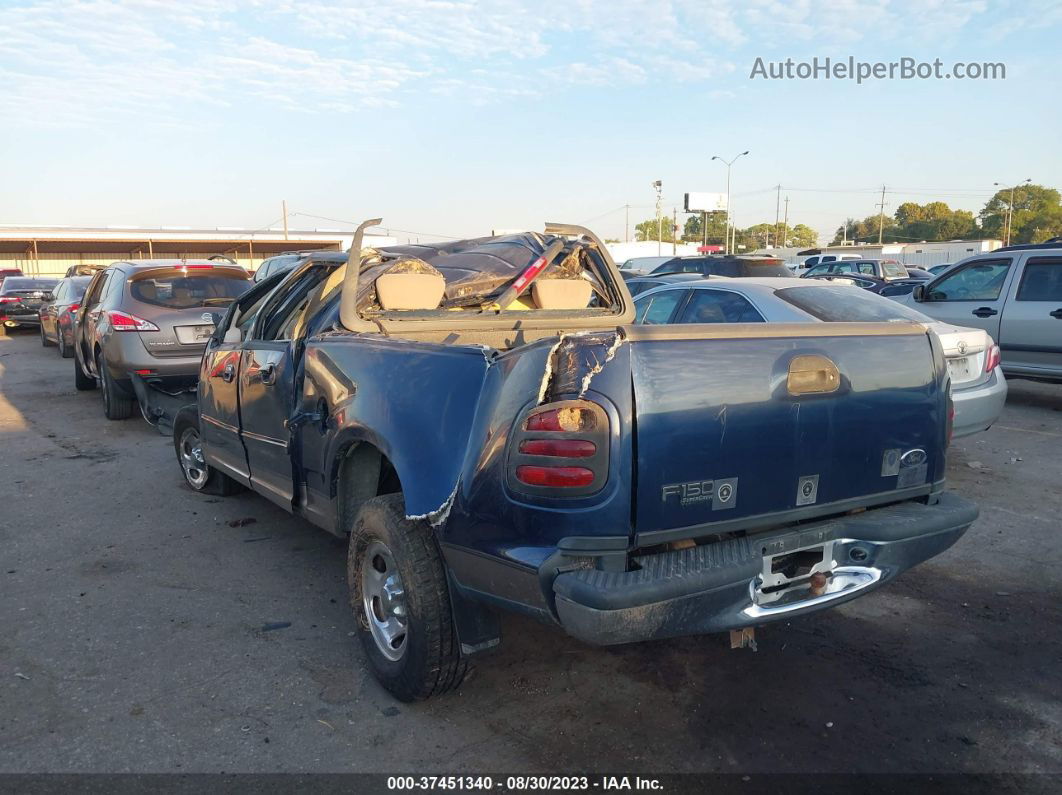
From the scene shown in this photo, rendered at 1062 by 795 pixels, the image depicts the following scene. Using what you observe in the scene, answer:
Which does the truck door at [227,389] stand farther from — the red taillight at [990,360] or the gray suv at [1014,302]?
the gray suv at [1014,302]

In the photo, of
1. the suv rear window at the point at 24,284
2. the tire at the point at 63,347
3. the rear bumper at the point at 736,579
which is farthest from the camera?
the suv rear window at the point at 24,284

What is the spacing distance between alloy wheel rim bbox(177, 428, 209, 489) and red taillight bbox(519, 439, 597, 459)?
4.25 m

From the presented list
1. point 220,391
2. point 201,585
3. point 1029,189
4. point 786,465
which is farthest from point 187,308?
point 1029,189

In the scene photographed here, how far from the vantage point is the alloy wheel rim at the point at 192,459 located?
6238mm

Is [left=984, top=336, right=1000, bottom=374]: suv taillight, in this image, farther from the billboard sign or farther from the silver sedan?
the billboard sign

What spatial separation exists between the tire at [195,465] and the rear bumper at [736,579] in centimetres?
421

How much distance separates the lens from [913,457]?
3.33 metres

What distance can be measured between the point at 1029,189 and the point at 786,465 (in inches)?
4565

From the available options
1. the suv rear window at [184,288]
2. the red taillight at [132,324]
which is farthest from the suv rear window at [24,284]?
the red taillight at [132,324]

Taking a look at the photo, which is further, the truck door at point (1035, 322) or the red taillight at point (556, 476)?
the truck door at point (1035, 322)

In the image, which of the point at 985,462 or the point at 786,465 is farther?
the point at 985,462

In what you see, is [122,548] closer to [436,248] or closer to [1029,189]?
[436,248]

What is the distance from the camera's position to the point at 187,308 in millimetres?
8977

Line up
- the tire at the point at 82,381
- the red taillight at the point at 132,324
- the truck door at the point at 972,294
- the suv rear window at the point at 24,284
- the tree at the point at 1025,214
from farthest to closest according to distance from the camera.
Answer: the tree at the point at 1025,214 < the suv rear window at the point at 24,284 < the tire at the point at 82,381 < the truck door at the point at 972,294 < the red taillight at the point at 132,324
